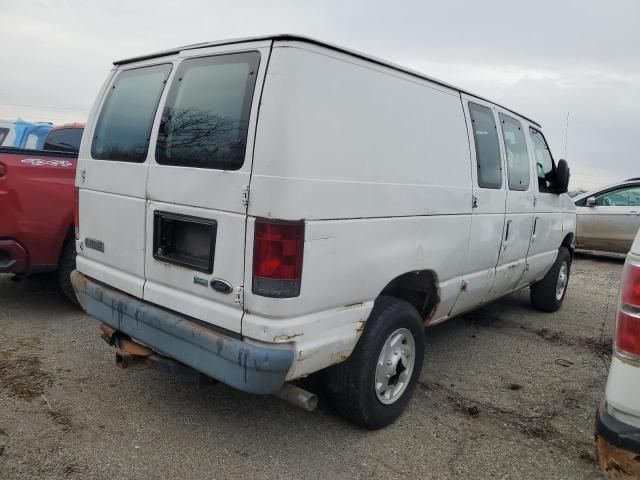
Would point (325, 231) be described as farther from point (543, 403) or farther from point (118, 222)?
point (543, 403)

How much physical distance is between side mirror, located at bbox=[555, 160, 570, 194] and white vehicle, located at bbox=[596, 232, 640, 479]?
3.50 meters

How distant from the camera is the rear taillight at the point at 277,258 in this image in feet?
7.97

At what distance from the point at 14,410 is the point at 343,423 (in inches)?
77.6

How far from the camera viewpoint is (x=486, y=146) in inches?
161

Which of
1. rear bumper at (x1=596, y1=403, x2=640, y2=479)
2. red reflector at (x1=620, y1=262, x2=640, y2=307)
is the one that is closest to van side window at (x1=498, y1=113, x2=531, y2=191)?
red reflector at (x1=620, y1=262, x2=640, y2=307)

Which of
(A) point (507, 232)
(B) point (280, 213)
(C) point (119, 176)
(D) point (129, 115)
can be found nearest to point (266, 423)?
(B) point (280, 213)

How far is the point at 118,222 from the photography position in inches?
125

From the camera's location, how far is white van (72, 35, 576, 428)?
97.2 inches

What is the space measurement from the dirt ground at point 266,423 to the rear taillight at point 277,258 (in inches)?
40.0

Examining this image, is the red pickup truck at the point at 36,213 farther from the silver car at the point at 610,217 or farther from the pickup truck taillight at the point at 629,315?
the silver car at the point at 610,217

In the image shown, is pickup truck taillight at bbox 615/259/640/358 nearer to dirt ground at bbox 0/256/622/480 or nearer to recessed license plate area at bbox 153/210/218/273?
dirt ground at bbox 0/256/622/480

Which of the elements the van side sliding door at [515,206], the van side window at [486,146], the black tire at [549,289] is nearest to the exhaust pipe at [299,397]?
the van side window at [486,146]

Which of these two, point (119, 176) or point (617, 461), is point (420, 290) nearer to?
point (617, 461)

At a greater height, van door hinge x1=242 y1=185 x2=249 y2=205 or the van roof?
the van roof
